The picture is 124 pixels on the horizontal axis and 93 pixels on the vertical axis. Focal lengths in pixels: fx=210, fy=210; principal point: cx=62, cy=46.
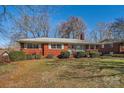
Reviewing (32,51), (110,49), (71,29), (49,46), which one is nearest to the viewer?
(32,51)

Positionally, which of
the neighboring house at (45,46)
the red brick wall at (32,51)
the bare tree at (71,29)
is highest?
the bare tree at (71,29)

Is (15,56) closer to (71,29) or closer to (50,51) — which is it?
(50,51)

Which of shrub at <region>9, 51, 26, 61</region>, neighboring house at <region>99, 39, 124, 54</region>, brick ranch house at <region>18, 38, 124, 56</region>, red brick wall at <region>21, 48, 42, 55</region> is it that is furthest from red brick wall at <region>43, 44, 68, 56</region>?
neighboring house at <region>99, 39, 124, 54</region>

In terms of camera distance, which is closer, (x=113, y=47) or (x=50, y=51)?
(x=50, y=51)

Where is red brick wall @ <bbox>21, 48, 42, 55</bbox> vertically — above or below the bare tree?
below

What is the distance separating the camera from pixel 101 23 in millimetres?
35906

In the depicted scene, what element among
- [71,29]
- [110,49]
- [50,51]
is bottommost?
[50,51]

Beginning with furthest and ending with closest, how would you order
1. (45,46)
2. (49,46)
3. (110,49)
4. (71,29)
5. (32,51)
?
(71,29), (110,49), (49,46), (45,46), (32,51)

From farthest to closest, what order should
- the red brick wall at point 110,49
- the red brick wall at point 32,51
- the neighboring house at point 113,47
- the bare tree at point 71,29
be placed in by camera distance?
the bare tree at point 71,29 < the red brick wall at point 110,49 < the neighboring house at point 113,47 < the red brick wall at point 32,51

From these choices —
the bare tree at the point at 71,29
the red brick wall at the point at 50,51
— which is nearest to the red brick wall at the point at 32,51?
the red brick wall at the point at 50,51

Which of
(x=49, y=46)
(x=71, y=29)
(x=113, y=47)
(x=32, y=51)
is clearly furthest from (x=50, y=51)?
(x=113, y=47)

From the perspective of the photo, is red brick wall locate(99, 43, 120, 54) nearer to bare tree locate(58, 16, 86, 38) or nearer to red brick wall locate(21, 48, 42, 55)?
bare tree locate(58, 16, 86, 38)

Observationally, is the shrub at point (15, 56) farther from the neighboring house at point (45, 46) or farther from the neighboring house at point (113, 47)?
the neighboring house at point (113, 47)

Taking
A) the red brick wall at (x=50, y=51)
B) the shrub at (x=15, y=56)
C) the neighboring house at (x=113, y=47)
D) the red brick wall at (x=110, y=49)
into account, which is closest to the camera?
the shrub at (x=15, y=56)
